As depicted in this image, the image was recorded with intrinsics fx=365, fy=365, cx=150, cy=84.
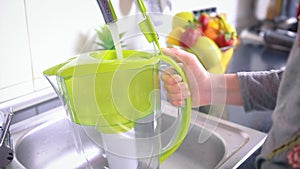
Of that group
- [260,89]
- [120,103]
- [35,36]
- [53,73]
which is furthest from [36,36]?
[260,89]

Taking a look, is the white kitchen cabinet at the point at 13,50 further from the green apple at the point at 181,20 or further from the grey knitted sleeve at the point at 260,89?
the grey knitted sleeve at the point at 260,89

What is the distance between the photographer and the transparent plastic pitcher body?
0.52 meters

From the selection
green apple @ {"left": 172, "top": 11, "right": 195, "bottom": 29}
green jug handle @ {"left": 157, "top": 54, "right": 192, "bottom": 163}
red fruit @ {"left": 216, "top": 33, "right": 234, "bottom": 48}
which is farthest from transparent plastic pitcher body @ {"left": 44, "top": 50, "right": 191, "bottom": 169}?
red fruit @ {"left": 216, "top": 33, "right": 234, "bottom": 48}

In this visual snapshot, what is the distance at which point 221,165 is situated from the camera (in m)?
0.60

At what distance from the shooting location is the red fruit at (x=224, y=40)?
0.98 m

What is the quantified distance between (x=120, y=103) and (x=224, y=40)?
0.54 m

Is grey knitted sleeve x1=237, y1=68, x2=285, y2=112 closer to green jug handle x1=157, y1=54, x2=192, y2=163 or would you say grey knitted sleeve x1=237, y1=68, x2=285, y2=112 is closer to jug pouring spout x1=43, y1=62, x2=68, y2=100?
green jug handle x1=157, y1=54, x2=192, y2=163

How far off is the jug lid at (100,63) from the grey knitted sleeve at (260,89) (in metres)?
0.23

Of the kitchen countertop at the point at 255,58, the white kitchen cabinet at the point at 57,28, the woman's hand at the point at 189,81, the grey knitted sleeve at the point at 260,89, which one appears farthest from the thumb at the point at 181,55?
the kitchen countertop at the point at 255,58

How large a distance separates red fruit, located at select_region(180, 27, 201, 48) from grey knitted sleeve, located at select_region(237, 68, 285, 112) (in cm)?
11

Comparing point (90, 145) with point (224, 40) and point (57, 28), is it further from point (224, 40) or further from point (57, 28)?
point (224, 40)

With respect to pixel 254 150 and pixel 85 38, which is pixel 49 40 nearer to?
pixel 85 38

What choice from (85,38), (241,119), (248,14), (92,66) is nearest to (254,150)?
(241,119)

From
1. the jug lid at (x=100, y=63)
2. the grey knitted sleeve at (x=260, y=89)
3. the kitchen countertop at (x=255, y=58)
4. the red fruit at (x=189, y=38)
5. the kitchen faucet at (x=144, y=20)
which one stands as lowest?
the kitchen countertop at (x=255, y=58)
